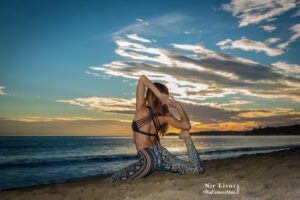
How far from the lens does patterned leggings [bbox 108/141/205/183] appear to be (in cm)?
504

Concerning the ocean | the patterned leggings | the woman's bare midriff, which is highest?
the woman's bare midriff

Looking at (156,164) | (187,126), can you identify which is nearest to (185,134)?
(187,126)

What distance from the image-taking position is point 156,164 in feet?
16.7

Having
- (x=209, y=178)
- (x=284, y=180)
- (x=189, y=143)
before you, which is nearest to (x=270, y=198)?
(x=284, y=180)

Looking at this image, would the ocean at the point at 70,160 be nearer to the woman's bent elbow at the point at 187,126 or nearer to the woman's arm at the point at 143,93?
the woman's arm at the point at 143,93

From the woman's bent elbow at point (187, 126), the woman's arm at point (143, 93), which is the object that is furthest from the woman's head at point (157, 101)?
the woman's bent elbow at point (187, 126)

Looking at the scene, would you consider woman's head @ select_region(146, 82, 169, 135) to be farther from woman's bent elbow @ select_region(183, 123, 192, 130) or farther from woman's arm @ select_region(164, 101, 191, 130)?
woman's bent elbow @ select_region(183, 123, 192, 130)

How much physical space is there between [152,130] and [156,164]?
0.58m

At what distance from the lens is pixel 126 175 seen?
5168 mm

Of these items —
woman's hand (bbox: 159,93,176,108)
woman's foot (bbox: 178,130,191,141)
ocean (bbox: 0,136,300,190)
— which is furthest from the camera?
ocean (bbox: 0,136,300,190)

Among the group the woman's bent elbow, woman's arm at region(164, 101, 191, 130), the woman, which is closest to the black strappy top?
the woman

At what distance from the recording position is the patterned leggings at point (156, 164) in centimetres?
504

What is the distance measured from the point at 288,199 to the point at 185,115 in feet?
6.61

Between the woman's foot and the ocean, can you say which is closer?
the woman's foot
